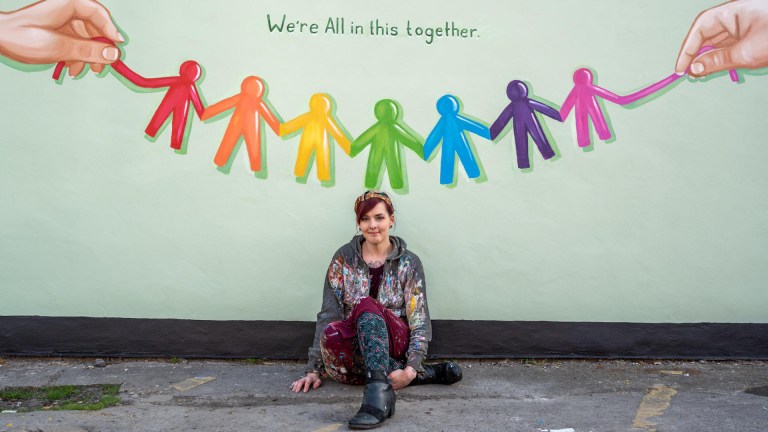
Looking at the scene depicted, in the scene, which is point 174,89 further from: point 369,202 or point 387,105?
point 369,202

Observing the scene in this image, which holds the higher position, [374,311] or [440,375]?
[374,311]

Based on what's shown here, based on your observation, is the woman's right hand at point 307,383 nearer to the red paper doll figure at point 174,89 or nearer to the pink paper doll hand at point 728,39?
the red paper doll figure at point 174,89

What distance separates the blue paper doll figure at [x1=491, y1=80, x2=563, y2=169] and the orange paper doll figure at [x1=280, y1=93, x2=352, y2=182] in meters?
0.95

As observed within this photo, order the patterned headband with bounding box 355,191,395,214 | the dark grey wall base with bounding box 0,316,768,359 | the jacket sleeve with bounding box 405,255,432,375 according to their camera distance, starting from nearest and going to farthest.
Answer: the jacket sleeve with bounding box 405,255,432,375
the patterned headband with bounding box 355,191,395,214
the dark grey wall base with bounding box 0,316,768,359

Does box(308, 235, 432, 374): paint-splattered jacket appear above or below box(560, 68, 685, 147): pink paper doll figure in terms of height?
below

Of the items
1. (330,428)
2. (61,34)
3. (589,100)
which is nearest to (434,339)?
(330,428)

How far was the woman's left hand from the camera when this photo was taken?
391 cm

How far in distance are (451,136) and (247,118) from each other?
1.23m

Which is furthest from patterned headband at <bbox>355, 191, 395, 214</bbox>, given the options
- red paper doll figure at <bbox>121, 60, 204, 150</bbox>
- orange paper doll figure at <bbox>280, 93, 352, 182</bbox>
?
red paper doll figure at <bbox>121, 60, 204, 150</bbox>

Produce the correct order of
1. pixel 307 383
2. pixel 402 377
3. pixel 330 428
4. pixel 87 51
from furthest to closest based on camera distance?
pixel 87 51 → pixel 307 383 → pixel 402 377 → pixel 330 428

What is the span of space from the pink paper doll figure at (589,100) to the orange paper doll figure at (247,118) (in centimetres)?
179

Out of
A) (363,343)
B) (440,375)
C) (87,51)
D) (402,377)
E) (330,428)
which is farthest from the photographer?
(87,51)

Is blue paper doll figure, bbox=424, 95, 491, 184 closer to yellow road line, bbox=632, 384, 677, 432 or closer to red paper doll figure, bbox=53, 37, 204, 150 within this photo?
red paper doll figure, bbox=53, 37, 204, 150

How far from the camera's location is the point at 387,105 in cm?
455
